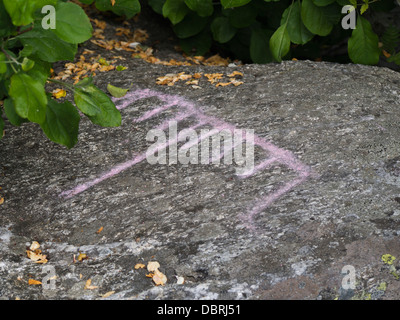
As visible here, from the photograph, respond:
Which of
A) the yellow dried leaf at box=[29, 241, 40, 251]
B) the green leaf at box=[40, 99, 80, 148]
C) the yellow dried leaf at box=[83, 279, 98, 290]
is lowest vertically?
the yellow dried leaf at box=[83, 279, 98, 290]

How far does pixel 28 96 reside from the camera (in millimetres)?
1532

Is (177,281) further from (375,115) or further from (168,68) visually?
(168,68)

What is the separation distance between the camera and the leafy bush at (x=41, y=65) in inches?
60.7

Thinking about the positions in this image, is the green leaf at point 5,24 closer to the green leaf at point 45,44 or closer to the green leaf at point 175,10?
the green leaf at point 45,44

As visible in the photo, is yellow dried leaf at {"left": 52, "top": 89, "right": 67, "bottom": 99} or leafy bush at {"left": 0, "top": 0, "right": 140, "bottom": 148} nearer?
leafy bush at {"left": 0, "top": 0, "right": 140, "bottom": 148}

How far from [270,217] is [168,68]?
1380 millimetres

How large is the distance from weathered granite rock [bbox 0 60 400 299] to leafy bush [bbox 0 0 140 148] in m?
0.39

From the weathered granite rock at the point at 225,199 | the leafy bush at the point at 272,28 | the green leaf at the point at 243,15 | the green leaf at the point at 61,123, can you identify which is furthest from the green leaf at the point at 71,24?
the green leaf at the point at 243,15

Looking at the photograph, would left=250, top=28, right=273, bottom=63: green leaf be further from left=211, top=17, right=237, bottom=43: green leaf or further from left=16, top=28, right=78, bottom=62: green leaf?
left=16, top=28, right=78, bottom=62: green leaf

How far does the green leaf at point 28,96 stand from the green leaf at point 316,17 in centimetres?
173

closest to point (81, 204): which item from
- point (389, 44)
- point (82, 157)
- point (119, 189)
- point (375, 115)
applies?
point (119, 189)

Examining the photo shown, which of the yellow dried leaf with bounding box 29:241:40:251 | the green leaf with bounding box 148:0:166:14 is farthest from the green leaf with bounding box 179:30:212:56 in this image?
the yellow dried leaf with bounding box 29:241:40:251

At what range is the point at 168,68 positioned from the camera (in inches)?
118

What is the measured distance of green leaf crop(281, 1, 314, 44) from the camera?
9.34ft
